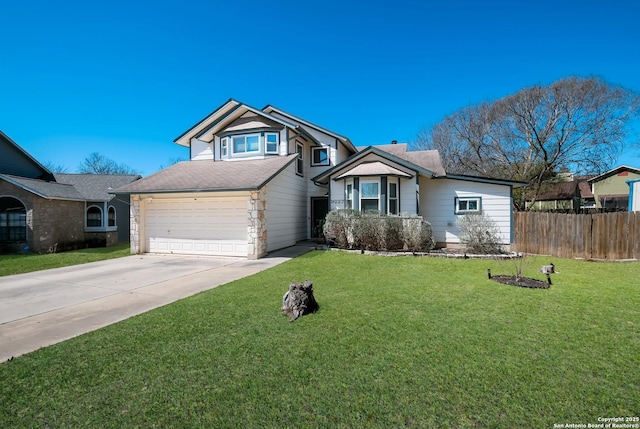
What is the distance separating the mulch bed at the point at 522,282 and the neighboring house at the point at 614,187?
27592 mm

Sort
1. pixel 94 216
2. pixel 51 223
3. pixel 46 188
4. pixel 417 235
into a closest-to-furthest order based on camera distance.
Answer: pixel 417 235
pixel 51 223
pixel 46 188
pixel 94 216

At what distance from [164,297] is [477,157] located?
2689cm

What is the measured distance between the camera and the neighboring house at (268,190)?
11.4m

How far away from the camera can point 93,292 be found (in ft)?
20.6

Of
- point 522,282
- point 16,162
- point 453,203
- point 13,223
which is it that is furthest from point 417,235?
point 16,162

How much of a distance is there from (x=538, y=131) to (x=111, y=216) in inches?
1192

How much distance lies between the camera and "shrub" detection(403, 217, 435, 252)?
10898 millimetres

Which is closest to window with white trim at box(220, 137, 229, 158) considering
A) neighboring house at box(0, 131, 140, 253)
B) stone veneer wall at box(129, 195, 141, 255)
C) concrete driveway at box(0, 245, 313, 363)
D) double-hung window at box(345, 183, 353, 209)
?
stone veneer wall at box(129, 195, 141, 255)

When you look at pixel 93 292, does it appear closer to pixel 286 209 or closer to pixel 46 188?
pixel 286 209

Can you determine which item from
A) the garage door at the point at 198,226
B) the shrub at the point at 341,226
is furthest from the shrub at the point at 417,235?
the garage door at the point at 198,226

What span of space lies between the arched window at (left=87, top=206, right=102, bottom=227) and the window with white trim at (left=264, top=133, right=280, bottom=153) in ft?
38.9

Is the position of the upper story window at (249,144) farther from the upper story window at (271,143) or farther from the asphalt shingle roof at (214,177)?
the asphalt shingle roof at (214,177)

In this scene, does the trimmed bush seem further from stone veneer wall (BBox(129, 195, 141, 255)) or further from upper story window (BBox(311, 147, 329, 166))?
stone veneer wall (BBox(129, 195, 141, 255))

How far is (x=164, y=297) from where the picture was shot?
231 inches
